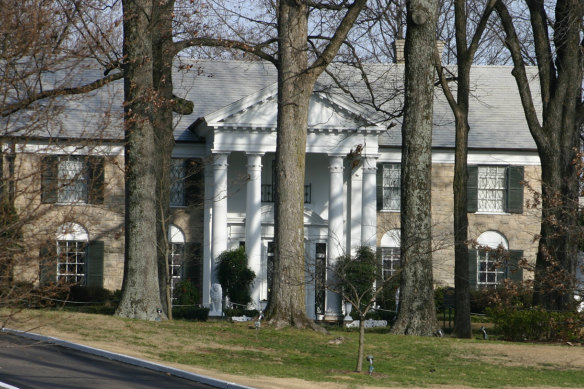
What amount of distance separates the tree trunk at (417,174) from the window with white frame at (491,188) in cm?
1356

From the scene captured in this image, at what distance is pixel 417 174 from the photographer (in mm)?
18281

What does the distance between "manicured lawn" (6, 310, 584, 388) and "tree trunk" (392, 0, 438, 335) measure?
1.09 metres

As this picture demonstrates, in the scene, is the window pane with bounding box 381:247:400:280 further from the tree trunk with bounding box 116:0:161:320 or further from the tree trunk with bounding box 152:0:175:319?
the tree trunk with bounding box 116:0:161:320

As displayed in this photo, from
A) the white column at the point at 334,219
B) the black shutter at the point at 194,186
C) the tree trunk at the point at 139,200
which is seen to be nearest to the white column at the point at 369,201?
the white column at the point at 334,219

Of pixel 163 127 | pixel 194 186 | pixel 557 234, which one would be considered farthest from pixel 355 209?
pixel 557 234

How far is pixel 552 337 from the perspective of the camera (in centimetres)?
1830

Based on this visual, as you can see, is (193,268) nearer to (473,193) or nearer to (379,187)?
(379,187)

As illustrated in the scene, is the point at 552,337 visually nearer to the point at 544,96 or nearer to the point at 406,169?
the point at 406,169

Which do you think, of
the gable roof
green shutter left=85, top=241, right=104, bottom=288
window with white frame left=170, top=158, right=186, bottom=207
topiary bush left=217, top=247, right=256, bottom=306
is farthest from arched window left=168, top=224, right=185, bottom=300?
the gable roof

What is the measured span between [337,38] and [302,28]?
0.82 metres

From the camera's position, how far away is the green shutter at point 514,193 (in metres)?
31.2

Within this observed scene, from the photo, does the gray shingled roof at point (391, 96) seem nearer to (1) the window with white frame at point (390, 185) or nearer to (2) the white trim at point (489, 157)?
(2) the white trim at point (489, 157)

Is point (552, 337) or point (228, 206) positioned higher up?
point (228, 206)

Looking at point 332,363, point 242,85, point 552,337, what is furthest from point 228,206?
point 332,363
